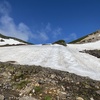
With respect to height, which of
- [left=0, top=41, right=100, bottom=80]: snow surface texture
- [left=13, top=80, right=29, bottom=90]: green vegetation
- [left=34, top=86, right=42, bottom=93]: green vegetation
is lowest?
[left=34, top=86, right=42, bottom=93]: green vegetation

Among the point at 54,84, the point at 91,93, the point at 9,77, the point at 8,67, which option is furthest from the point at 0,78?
the point at 91,93

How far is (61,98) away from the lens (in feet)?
52.5

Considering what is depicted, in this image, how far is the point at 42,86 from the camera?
17.4m

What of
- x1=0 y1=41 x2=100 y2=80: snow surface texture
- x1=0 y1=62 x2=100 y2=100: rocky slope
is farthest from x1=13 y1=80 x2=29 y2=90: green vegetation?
x1=0 y1=41 x2=100 y2=80: snow surface texture

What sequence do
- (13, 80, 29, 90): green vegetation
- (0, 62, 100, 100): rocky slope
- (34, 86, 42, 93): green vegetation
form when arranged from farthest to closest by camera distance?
1. (13, 80, 29, 90): green vegetation
2. (34, 86, 42, 93): green vegetation
3. (0, 62, 100, 100): rocky slope

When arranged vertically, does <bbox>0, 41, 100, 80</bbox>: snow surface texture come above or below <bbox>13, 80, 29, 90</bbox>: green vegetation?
above

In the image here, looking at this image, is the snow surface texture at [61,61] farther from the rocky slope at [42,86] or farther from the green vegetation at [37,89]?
the green vegetation at [37,89]

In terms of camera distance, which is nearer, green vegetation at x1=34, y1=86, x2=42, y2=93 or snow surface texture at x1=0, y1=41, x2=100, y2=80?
green vegetation at x1=34, y1=86, x2=42, y2=93

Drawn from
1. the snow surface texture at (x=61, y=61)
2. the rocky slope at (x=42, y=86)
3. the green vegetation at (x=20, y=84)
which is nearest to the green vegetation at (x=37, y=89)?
the rocky slope at (x=42, y=86)

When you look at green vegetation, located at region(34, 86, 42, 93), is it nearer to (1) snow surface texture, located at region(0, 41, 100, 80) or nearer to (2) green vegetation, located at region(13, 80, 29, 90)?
(2) green vegetation, located at region(13, 80, 29, 90)

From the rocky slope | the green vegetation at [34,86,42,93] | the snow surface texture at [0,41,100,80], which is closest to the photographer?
the rocky slope

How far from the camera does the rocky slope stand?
16328 millimetres

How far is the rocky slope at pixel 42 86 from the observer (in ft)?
53.6

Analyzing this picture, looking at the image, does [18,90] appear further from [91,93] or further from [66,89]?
[91,93]
